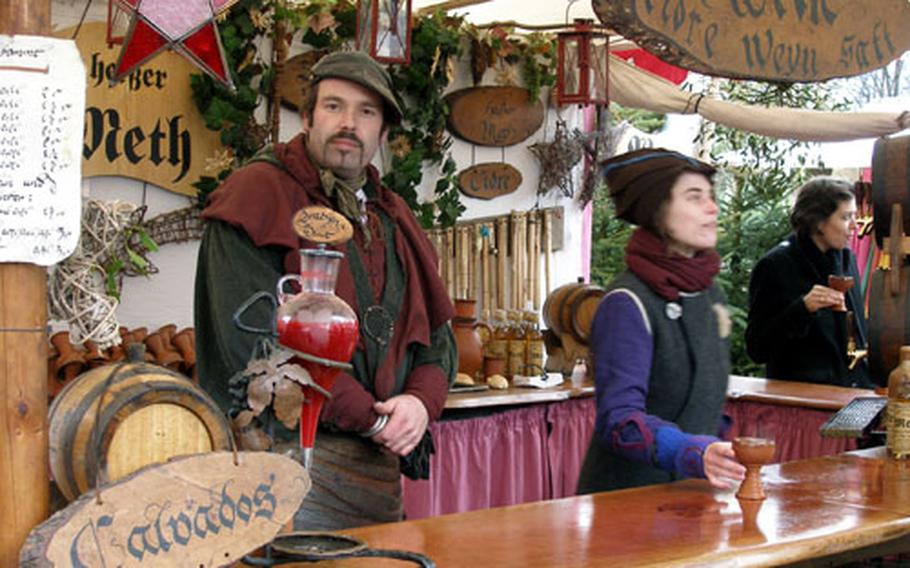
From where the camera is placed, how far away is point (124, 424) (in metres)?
1.66

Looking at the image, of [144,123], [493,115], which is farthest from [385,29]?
[493,115]

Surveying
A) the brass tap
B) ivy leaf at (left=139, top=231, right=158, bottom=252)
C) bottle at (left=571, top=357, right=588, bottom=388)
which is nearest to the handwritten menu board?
ivy leaf at (left=139, top=231, right=158, bottom=252)

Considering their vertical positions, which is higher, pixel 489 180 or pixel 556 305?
pixel 489 180

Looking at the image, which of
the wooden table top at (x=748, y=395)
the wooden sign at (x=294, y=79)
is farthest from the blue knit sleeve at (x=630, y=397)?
the wooden sign at (x=294, y=79)

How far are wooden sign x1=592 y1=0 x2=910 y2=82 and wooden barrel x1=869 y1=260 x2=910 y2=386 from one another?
1.31 metres

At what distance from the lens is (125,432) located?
1665 millimetres

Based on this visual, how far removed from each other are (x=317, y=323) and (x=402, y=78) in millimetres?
4285

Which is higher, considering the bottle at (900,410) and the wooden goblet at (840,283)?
the wooden goblet at (840,283)

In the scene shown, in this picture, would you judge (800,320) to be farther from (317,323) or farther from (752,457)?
(317,323)

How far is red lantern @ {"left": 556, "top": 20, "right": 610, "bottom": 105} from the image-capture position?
19.5 ft

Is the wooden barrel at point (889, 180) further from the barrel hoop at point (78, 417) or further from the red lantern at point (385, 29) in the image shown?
the barrel hoop at point (78, 417)

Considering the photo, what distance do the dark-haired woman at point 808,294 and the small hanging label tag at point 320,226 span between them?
3.51 meters

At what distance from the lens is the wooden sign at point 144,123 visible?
5.07 m

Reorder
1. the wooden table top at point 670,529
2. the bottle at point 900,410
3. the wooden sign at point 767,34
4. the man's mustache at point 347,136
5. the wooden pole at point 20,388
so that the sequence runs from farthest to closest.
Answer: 1. the bottle at point 900,410
2. the man's mustache at point 347,136
3. the wooden sign at point 767,34
4. the wooden table top at point 670,529
5. the wooden pole at point 20,388
